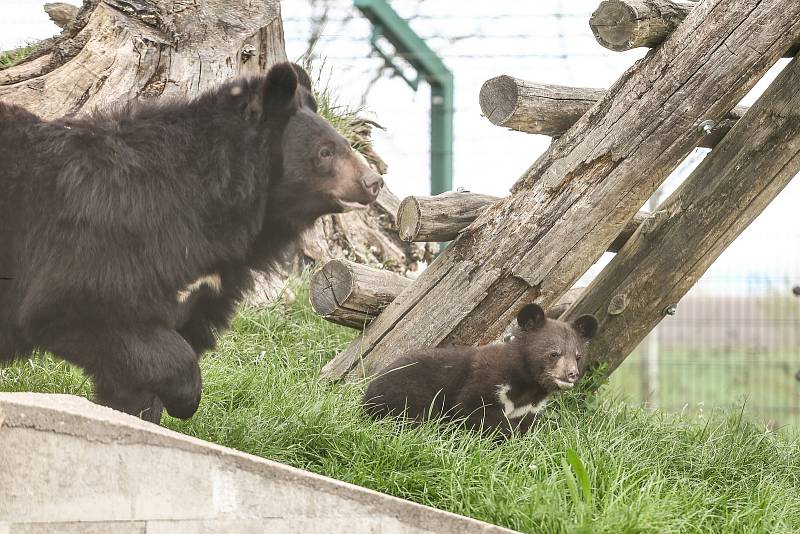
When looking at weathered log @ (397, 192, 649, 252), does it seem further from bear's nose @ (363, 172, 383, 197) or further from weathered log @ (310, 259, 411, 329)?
bear's nose @ (363, 172, 383, 197)

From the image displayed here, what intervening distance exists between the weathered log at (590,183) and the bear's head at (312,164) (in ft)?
2.73

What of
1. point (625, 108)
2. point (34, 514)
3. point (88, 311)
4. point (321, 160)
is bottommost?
point (34, 514)

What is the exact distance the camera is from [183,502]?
2.69 meters

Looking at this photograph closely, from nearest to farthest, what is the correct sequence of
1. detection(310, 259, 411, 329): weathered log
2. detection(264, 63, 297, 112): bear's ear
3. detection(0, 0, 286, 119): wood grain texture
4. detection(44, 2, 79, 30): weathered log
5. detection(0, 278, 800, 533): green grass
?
detection(0, 278, 800, 533): green grass < detection(264, 63, 297, 112): bear's ear < detection(310, 259, 411, 329): weathered log < detection(0, 0, 286, 119): wood grain texture < detection(44, 2, 79, 30): weathered log

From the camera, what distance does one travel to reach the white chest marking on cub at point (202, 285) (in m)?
3.80

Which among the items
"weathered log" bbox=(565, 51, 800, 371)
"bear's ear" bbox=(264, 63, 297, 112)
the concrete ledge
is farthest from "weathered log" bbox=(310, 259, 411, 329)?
the concrete ledge

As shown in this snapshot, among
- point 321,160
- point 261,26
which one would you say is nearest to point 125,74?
point 261,26

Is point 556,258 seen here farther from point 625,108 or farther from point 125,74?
point 125,74

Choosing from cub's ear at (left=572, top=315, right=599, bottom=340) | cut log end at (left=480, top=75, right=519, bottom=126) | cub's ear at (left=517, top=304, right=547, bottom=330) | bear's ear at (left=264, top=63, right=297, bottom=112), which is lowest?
cub's ear at (left=517, top=304, right=547, bottom=330)

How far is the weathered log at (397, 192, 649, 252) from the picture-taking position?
14.6 feet

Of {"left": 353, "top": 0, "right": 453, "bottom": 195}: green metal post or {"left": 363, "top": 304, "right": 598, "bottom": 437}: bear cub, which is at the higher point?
{"left": 353, "top": 0, "right": 453, "bottom": 195}: green metal post

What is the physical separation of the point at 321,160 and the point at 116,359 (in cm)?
111

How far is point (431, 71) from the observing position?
23.3ft

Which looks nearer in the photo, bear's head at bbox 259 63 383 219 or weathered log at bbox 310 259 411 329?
bear's head at bbox 259 63 383 219
